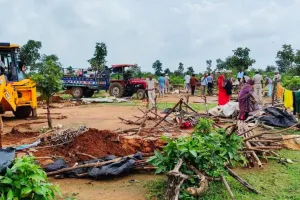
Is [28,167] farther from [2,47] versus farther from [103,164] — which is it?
[2,47]

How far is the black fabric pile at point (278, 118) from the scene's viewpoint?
11461mm

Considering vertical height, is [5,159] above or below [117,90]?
below

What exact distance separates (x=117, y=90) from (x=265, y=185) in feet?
61.3

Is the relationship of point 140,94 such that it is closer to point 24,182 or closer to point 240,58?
point 240,58

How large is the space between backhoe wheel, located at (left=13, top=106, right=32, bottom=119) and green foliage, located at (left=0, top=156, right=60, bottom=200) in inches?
441

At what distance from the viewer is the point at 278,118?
38.2 feet

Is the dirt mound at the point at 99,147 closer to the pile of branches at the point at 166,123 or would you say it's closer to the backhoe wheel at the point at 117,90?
the pile of branches at the point at 166,123

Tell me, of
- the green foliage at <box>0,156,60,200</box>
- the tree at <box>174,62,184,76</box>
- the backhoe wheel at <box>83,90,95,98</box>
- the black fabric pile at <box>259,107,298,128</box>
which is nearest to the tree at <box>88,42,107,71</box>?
the backhoe wheel at <box>83,90,95,98</box>

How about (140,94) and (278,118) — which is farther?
(140,94)

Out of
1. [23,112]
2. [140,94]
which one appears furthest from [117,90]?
[23,112]

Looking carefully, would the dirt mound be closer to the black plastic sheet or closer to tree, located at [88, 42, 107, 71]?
the black plastic sheet

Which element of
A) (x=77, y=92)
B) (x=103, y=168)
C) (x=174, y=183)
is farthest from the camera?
(x=77, y=92)

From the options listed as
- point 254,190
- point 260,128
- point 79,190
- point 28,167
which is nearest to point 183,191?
point 254,190

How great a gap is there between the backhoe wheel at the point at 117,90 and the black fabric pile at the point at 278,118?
530 inches
